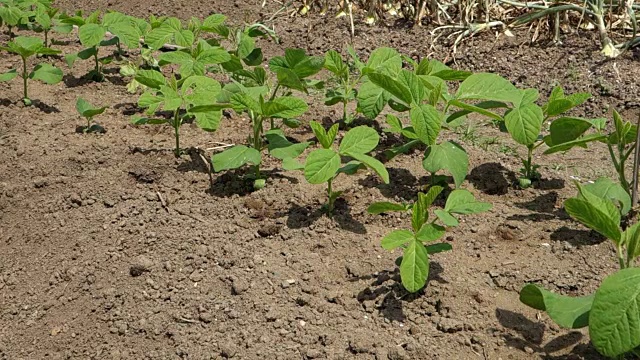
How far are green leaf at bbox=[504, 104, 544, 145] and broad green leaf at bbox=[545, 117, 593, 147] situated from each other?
0.06 metres

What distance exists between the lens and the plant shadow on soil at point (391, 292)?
233 centimetres

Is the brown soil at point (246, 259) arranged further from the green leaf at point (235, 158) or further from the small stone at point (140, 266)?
the green leaf at point (235, 158)

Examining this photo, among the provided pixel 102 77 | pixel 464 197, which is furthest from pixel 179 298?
pixel 102 77

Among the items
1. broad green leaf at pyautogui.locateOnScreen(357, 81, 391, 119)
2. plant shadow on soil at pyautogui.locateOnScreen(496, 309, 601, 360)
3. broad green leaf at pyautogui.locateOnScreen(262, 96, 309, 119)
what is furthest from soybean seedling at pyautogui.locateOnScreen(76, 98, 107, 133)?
plant shadow on soil at pyautogui.locateOnScreen(496, 309, 601, 360)

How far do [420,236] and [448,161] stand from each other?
547 mm

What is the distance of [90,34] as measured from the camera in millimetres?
3904

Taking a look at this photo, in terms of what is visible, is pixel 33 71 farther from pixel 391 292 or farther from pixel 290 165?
pixel 391 292

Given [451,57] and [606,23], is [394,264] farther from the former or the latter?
[606,23]

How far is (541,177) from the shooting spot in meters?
3.10

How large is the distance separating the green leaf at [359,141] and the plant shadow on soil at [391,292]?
46 cm

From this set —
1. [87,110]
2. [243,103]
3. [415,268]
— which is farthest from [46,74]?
[415,268]

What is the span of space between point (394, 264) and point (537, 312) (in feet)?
1.55

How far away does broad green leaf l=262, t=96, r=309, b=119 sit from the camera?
2.88 metres

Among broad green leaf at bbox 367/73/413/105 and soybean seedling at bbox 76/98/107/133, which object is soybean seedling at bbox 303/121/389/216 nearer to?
broad green leaf at bbox 367/73/413/105
